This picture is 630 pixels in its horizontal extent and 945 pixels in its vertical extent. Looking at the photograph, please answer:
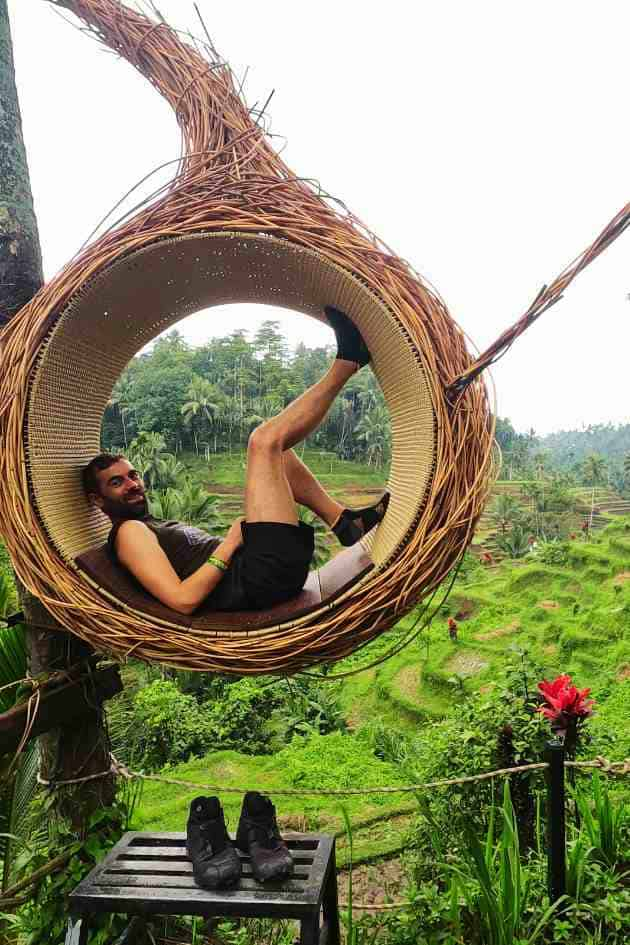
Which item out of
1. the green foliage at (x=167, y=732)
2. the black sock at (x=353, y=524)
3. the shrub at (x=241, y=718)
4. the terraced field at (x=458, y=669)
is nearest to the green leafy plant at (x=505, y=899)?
the black sock at (x=353, y=524)

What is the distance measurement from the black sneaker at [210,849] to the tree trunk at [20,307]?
35cm

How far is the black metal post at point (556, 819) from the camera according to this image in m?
1.49

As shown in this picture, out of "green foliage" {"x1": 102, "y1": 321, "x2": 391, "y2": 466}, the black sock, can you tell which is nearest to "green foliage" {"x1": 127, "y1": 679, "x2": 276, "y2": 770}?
the black sock

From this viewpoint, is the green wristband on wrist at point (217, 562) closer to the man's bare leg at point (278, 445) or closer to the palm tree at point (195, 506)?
the man's bare leg at point (278, 445)

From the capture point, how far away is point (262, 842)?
1384 mm

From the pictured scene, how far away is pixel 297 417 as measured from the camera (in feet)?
4.57

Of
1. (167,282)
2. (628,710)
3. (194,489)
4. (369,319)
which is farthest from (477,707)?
(194,489)

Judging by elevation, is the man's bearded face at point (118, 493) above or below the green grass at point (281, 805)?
above

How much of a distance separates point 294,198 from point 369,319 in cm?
27

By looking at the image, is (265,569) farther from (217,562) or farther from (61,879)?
(61,879)

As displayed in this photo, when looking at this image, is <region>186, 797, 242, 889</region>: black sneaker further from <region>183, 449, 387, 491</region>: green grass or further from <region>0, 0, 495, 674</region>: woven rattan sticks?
<region>183, 449, 387, 491</region>: green grass

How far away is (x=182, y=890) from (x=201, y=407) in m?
16.2

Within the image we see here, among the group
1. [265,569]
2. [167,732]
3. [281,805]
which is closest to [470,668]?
[167,732]

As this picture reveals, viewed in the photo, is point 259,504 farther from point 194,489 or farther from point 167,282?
point 194,489
